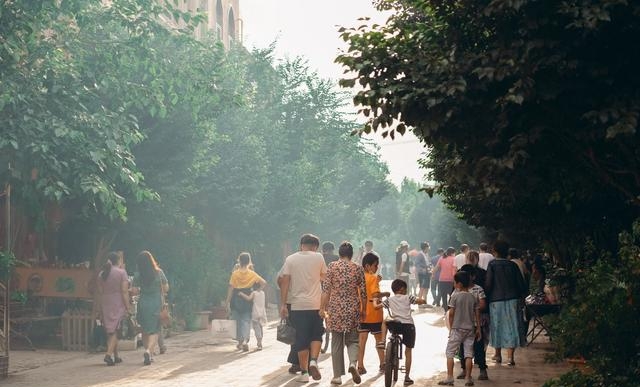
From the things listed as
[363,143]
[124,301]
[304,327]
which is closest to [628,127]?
[304,327]

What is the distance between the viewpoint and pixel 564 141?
11.0 m

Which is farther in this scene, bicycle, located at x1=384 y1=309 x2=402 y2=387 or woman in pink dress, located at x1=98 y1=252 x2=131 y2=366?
woman in pink dress, located at x1=98 y1=252 x2=131 y2=366

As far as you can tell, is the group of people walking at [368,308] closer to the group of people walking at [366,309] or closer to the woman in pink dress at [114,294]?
the group of people walking at [366,309]

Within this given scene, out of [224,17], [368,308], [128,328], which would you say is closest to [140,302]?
[128,328]

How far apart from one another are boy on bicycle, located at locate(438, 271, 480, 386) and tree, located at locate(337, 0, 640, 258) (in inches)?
112

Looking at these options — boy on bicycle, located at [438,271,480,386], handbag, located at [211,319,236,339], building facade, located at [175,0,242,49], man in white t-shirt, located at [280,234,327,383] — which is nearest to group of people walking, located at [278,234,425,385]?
man in white t-shirt, located at [280,234,327,383]

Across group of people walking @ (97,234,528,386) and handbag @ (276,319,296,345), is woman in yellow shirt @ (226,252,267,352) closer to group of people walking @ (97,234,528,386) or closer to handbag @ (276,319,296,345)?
group of people walking @ (97,234,528,386)

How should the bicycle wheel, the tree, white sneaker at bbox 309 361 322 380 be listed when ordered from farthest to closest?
white sneaker at bbox 309 361 322 380, the bicycle wheel, the tree

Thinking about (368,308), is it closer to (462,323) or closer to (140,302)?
(462,323)

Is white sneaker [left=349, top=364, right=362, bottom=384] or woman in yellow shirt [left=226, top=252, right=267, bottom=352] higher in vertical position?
woman in yellow shirt [left=226, top=252, right=267, bottom=352]

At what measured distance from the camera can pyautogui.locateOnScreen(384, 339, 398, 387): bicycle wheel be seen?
44.7ft

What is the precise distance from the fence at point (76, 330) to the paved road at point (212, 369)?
579mm

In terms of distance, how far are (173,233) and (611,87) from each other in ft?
64.9

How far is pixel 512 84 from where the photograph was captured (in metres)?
10.5
